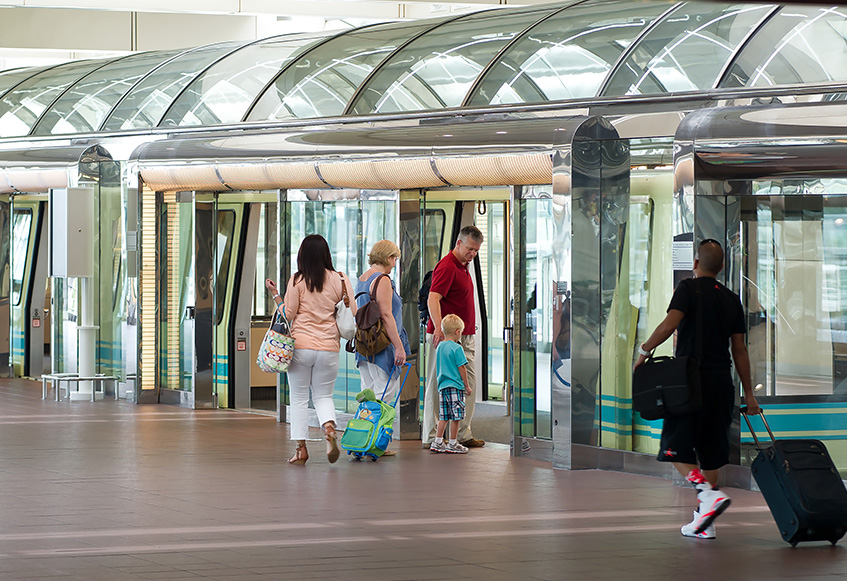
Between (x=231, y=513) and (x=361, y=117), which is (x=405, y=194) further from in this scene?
(x=231, y=513)

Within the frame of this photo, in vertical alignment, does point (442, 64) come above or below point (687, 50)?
above

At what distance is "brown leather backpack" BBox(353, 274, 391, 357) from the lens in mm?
9750

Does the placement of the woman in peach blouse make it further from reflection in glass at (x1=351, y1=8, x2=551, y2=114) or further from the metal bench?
the metal bench

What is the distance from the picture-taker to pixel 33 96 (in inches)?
659

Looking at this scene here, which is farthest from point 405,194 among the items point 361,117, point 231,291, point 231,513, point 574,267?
point 231,513

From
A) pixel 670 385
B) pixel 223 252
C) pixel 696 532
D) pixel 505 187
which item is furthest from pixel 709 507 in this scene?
pixel 223 252

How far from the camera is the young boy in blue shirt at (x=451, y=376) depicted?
9.66m

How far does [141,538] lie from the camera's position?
6602 mm

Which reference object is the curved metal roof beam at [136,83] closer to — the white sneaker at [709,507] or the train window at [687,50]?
the train window at [687,50]

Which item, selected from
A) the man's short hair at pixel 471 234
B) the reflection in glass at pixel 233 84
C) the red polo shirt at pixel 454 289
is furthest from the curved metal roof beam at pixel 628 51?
the reflection in glass at pixel 233 84

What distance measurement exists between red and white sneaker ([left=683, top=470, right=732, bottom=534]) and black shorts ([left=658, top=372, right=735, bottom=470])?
3.9 inches

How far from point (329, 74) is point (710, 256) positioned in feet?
21.3

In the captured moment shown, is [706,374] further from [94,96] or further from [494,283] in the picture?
[94,96]

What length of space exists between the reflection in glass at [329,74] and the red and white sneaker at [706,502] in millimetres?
6475
